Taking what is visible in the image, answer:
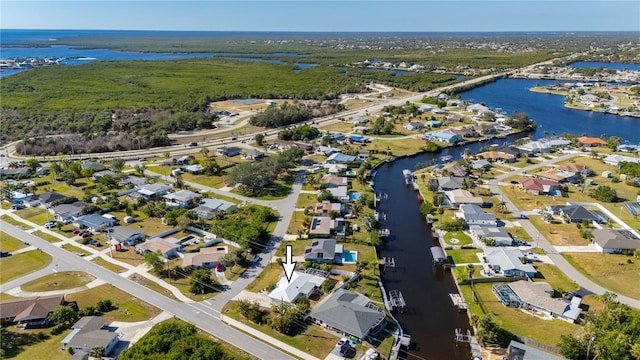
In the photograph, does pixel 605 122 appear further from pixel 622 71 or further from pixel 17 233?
pixel 17 233

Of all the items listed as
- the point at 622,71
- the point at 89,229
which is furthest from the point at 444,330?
the point at 622,71

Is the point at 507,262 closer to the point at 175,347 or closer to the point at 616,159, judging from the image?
the point at 175,347

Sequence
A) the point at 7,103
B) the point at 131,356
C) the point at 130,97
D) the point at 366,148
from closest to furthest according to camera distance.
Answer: the point at 131,356 < the point at 366,148 < the point at 7,103 < the point at 130,97

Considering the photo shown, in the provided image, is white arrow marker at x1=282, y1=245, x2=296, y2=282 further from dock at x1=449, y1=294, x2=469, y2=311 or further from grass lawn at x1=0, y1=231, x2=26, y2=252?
grass lawn at x1=0, y1=231, x2=26, y2=252

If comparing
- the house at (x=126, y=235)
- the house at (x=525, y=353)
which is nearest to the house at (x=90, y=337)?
the house at (x=126, y=235)

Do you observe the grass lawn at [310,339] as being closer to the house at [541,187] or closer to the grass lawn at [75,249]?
the grass lawn at [75,249]
